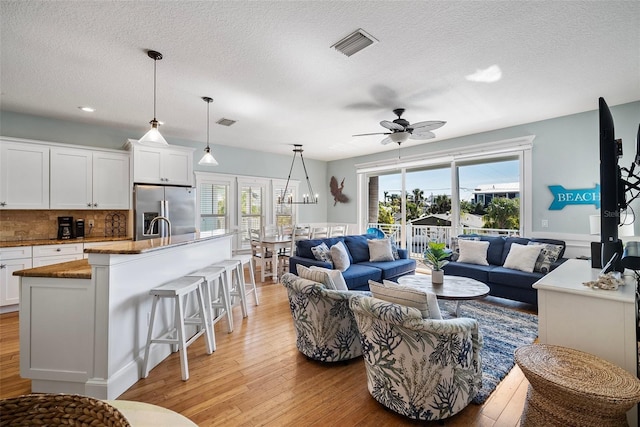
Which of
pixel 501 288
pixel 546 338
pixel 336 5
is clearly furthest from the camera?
pixel 501 288

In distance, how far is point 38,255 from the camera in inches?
152

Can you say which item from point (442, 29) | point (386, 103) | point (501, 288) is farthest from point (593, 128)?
point (442, 29)

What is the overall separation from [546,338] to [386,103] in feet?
10.1

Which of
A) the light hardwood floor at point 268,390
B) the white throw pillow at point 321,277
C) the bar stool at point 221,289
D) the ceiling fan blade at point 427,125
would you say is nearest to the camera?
the light hardwood floor at point 268,390

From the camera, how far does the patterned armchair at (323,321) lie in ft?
7.78

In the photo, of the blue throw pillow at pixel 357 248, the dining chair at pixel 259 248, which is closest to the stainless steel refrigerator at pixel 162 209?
the dining chair at pixel 259 248

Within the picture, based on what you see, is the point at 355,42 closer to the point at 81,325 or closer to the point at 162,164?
the point at 81,325

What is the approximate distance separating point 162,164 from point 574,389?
5618 mm

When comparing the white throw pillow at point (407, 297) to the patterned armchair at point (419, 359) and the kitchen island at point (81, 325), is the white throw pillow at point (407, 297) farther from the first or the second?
the kitchen island at point (81, 325)

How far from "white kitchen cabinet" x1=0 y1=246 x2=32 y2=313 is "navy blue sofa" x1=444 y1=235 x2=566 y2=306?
237 inches

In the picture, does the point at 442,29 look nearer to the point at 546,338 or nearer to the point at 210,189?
the point at 546,338

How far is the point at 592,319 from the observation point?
1.59m

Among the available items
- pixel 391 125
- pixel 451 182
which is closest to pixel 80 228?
pixel 391 125

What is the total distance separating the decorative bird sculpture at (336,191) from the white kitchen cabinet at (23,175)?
590cm
